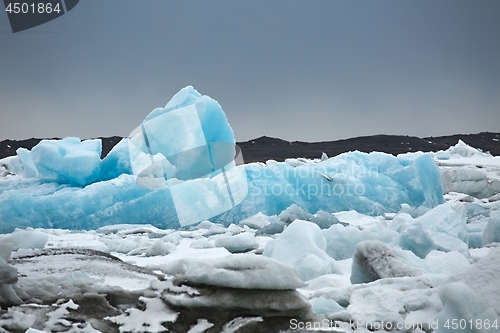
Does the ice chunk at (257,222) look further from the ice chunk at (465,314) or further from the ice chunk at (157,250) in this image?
the ice chunk at (465,314)

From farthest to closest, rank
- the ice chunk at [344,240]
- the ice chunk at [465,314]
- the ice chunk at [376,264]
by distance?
A: the ice chunk at [344,240] < the ice chunk at [376,264] < the ice chunk at [465,314]

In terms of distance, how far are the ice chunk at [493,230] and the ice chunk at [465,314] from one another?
2.82 metres

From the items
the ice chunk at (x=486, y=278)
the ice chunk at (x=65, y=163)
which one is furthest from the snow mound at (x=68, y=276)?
the ice chunk at (x=65, y=163)

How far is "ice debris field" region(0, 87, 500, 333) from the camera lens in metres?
1.92

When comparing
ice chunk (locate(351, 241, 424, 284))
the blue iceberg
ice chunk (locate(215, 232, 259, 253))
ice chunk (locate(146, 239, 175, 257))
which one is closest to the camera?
ice chunk (locate(351, 241, 424, 284))

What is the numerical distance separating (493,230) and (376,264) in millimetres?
2397

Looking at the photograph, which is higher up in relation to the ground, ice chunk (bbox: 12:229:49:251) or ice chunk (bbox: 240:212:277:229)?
ice chunk (bbox: 12:229:49:251)

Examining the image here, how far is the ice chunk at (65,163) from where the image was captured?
8.65 metres

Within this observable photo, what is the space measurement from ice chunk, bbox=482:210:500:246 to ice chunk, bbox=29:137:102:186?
6916mm

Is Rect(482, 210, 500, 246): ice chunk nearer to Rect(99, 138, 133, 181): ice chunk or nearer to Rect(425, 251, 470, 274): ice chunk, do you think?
Rect(425, 251, 470, 274): ice chunk

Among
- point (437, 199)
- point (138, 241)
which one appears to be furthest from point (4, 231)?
point (437, 199)

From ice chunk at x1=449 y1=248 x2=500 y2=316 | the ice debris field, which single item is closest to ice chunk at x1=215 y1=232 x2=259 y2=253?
the ice debris field

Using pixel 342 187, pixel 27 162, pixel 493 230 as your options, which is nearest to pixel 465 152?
pixel 342 187

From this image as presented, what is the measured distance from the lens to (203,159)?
9.43 m
